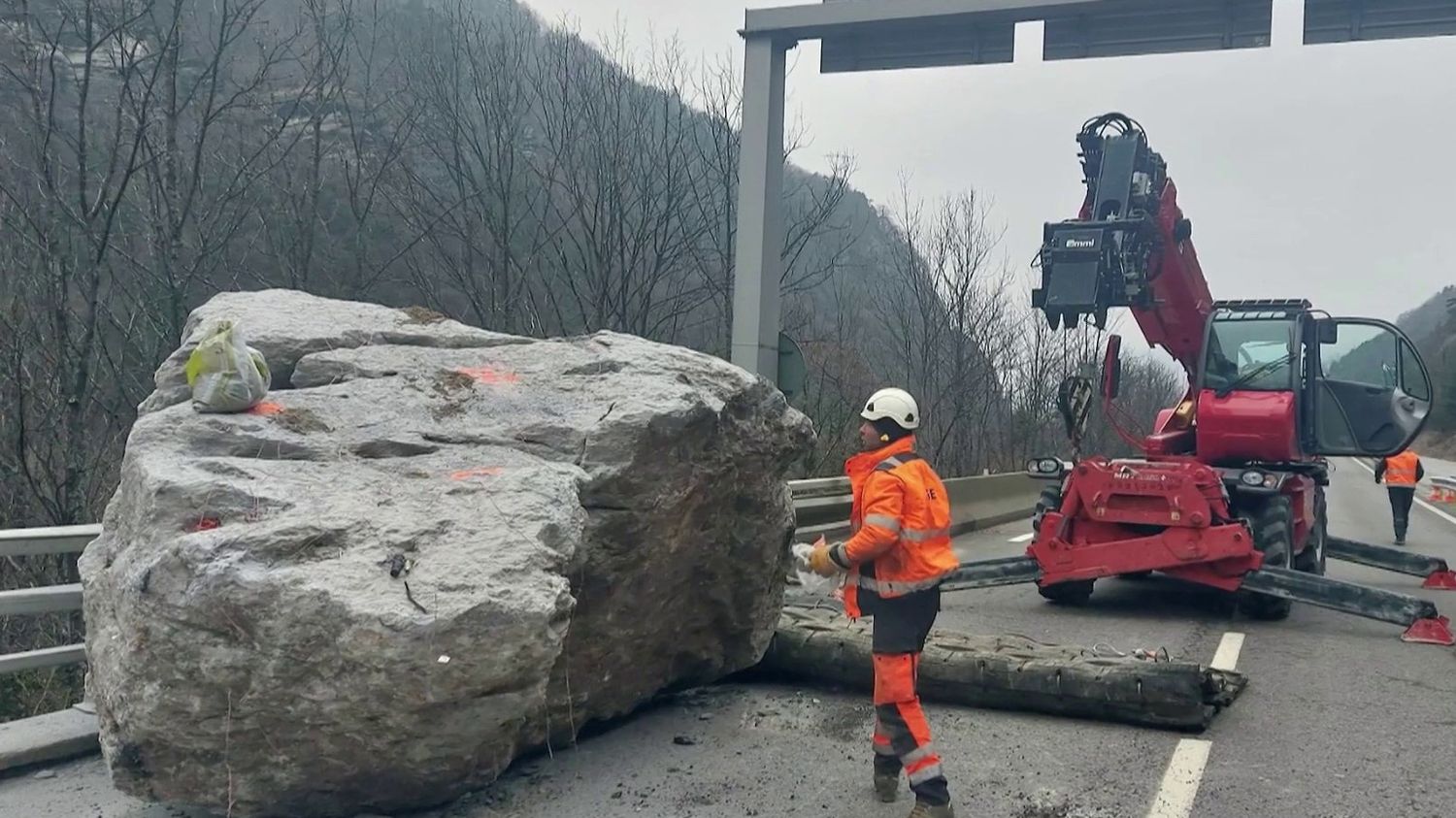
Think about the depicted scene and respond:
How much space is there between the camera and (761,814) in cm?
448

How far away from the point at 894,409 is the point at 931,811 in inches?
63.5

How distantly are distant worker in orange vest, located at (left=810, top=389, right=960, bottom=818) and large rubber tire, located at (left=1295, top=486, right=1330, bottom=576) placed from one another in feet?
24.8

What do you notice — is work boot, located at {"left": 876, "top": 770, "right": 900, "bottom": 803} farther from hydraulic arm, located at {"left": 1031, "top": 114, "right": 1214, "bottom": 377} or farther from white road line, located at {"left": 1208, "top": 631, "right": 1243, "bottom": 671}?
hydraulic arm, located at {"left": 1031, "top": 114, "right": 1214, "bottom": 377}

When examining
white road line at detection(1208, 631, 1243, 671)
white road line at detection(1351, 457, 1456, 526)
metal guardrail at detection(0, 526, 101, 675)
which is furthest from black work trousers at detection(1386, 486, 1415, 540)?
metal guardrail at detection(0, 526, 101, 675)

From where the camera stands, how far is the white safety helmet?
477 cm

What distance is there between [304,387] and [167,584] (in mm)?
1749

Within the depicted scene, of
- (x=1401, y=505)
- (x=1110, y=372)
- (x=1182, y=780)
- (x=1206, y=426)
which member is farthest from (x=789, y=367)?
(x=1401, y=505)

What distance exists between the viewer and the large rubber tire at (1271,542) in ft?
29.6

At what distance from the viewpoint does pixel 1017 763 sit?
16.8 feet

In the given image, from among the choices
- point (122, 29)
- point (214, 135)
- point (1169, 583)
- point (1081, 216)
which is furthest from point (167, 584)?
point (214, 135)

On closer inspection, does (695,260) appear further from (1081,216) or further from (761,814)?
(761,814)

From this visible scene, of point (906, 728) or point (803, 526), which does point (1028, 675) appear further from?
point (803, 526)

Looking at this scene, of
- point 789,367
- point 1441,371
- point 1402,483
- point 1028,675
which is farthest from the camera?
point 1441,371

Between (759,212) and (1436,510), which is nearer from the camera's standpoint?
(759,212)
